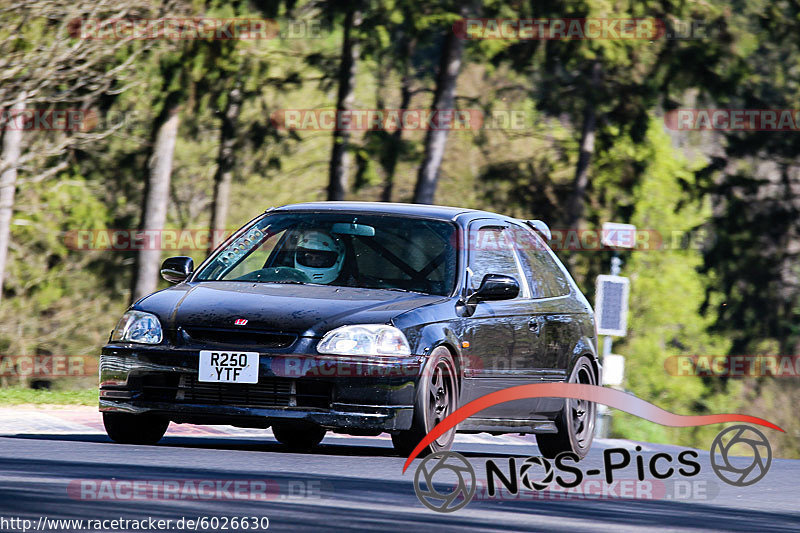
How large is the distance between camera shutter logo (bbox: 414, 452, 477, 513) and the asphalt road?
0.26 ft

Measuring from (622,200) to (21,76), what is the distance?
18.4 meters

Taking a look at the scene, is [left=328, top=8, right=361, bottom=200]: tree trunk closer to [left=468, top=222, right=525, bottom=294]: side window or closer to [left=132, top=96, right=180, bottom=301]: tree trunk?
[left=132, top=96, right=180, bottom=301]: tree trunk

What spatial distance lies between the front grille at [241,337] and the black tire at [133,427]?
101cm

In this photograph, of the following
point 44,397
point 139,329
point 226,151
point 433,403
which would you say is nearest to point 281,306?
point 139,329

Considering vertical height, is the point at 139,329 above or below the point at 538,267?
below

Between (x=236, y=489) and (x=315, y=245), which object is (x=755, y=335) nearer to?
(x=315, y=245)

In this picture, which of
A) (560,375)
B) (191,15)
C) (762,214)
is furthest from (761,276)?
(560,375)

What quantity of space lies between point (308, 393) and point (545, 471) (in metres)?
2.05

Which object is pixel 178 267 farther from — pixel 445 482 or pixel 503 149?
pixel 503 149

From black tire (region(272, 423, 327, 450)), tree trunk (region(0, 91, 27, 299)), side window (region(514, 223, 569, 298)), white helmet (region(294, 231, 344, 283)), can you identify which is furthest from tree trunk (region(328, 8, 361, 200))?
white helmet (region(294, 231, 344, 283))

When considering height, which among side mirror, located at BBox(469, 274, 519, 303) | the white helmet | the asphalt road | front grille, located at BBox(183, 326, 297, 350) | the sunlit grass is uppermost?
the white helmet

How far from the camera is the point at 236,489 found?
25.5 ft

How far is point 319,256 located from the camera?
10.4 m

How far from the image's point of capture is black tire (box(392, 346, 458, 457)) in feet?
30.0
